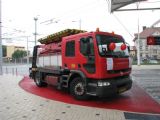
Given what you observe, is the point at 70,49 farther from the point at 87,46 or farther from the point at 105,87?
the point at 105,87

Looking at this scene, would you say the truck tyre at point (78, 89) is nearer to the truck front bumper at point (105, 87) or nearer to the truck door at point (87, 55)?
the truck front bumper at point (105, 87)

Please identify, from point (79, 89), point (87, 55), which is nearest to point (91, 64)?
point (87, 55)

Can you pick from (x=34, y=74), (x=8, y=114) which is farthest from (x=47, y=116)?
(x=34, y=74)

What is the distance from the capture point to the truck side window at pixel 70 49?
11.3 meters

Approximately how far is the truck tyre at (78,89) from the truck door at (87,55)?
606 mm

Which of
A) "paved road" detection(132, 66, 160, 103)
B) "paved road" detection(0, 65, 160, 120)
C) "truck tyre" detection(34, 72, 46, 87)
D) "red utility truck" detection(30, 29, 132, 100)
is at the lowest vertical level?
"paved road" detection(0, 65, 160, 120)

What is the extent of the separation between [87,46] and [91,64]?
67 cm

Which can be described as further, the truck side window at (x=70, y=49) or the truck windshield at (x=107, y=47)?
the truck side window at (x=70, y=49)

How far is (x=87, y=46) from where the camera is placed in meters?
10.5

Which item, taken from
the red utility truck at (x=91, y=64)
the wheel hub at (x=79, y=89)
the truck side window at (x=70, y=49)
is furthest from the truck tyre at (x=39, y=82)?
the wheel hub at (x=79, y=89)

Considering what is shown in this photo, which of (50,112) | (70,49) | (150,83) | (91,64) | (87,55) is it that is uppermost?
(70,49)

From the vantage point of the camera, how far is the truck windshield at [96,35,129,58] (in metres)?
10.2

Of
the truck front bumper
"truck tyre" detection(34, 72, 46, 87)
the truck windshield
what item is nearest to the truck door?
the truck windshield

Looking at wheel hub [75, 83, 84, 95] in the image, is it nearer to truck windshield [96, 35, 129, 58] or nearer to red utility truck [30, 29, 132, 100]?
red utility truck [30, 29, 132, 100]
